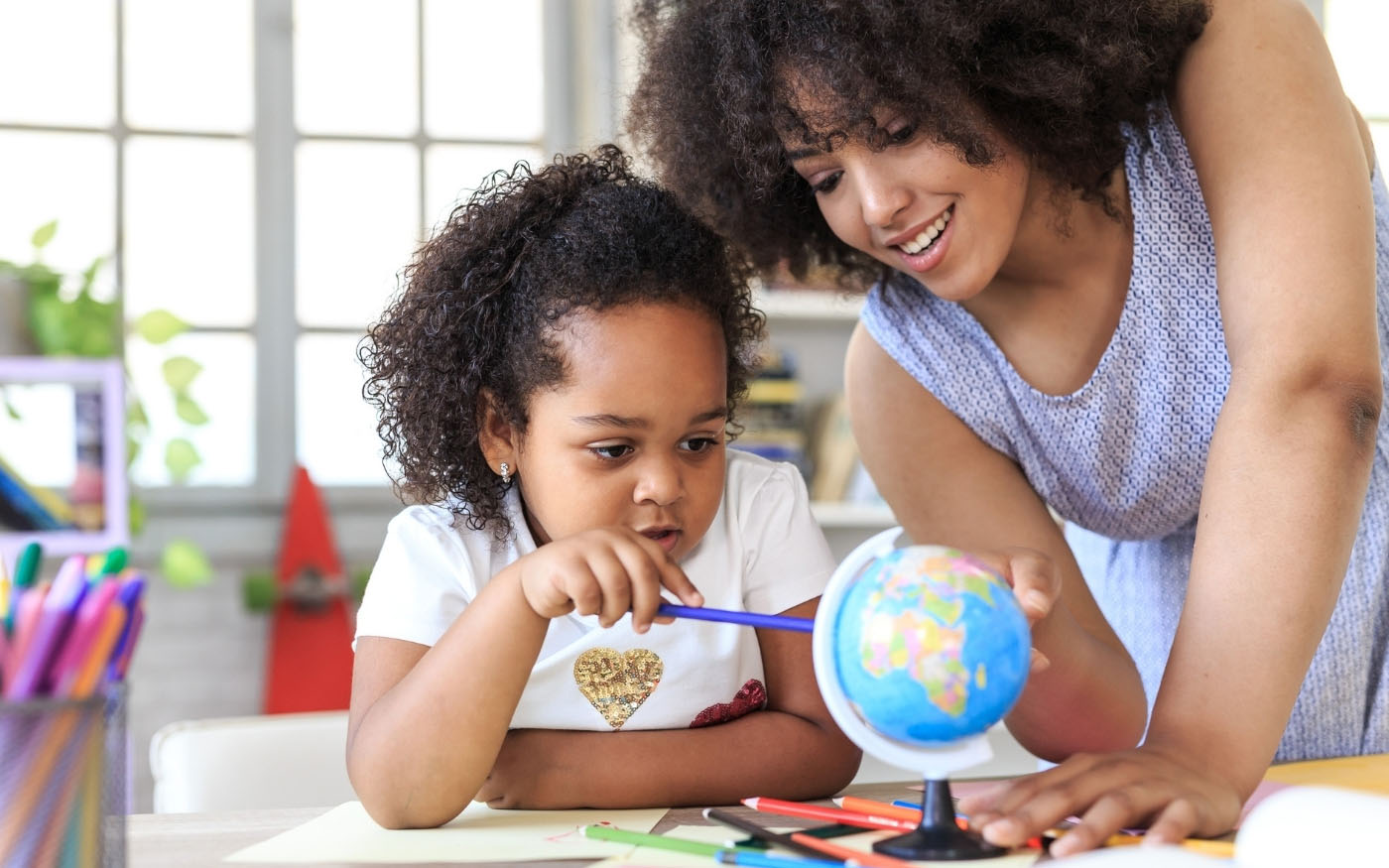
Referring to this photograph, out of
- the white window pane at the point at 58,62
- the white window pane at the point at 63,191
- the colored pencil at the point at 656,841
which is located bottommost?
the colored pencil at the point at 656,841

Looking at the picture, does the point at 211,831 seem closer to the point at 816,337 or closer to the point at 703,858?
the point at 703,858

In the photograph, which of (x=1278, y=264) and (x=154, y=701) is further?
(x=154, y=701)

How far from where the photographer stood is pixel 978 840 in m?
0.73

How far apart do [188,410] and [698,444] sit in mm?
2098

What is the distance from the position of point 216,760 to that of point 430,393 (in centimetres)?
46

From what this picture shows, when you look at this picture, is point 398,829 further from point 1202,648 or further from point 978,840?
point 1202,648

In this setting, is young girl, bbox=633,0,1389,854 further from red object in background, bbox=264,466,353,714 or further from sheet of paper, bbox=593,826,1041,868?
red object in background, bbox=264,466,353,714

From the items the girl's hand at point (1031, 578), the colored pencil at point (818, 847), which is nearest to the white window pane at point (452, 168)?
the girl's hand at point (1031, 578)

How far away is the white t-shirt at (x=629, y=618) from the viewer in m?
1.04

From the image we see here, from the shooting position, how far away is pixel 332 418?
333 cm

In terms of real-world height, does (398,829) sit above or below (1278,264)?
below

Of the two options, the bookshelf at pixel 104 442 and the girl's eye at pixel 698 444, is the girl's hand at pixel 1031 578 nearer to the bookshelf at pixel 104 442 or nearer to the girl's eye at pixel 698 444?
the girl's eye at pixel 698 444

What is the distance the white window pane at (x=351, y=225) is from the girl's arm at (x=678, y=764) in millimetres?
2483

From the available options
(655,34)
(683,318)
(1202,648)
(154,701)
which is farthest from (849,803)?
(154,701)
